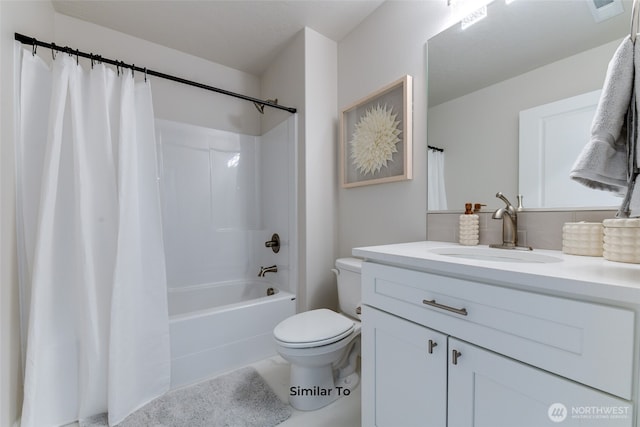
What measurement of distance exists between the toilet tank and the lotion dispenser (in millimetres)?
571

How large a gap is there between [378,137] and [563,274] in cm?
124

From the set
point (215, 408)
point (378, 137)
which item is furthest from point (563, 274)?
point (215, 408)

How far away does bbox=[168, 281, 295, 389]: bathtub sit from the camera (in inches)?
60.3

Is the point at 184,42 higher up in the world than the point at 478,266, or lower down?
higher up

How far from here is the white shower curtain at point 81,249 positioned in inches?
46.9

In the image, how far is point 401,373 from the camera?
3.05ft

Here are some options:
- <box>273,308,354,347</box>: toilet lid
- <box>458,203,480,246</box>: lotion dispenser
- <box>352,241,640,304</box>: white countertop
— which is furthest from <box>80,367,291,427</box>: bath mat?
<box>458,203,480,246</box>: lotion dispenser

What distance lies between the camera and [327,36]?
195cm

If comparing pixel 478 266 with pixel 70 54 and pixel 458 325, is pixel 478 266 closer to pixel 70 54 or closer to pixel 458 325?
pixel 458 325

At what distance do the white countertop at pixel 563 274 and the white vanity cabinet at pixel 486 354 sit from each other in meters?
0.02

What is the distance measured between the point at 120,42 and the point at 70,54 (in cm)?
84

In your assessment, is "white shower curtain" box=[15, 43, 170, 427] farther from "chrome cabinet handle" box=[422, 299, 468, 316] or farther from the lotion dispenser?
the lotion dispenser

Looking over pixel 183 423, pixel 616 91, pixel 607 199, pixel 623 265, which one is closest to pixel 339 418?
pixel 183 423

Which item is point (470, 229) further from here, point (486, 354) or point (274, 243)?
point (274, 243)
